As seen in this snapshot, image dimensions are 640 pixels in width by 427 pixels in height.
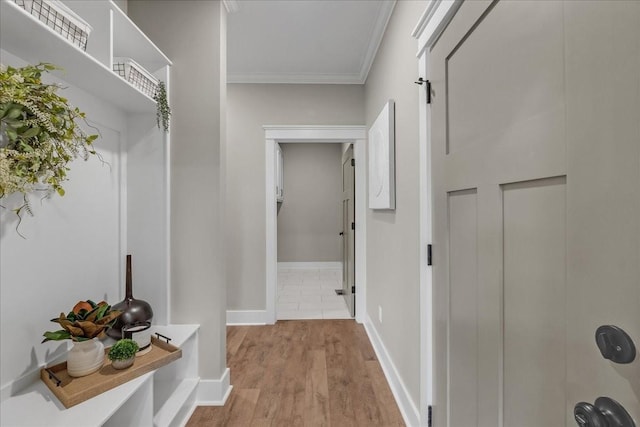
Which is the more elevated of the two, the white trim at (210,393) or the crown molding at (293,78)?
the crown molding at (293,78)

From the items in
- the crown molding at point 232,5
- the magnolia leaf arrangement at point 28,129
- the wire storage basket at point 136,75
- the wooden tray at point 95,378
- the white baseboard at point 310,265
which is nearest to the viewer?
the magnolia leaf arrangement at point 28,129

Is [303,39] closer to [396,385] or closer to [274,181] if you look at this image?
[274,181]

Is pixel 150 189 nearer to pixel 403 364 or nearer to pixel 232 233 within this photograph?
A: pixel 232 233

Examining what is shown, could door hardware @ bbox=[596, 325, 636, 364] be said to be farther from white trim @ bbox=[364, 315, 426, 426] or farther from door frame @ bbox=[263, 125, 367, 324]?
door frame @ bbox=[263, 125, 367, 324]

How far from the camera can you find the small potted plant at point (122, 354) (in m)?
1.28

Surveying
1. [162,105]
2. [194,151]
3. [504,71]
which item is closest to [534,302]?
[504,71]

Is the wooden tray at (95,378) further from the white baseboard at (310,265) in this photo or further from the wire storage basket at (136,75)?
the white baseboard at (310,265)

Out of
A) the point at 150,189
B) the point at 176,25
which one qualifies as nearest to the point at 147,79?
the point at 176,25

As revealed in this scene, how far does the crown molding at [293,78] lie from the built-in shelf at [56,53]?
1814 mm

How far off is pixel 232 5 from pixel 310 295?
12.0ft

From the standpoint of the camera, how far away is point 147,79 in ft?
5.74

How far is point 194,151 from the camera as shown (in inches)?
78.2

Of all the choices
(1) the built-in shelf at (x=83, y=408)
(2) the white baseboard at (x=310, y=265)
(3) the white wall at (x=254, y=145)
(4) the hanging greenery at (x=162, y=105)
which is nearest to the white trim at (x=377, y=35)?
(3) the white wall at (x=254, y=145)

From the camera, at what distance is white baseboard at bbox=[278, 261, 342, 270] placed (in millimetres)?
6520
